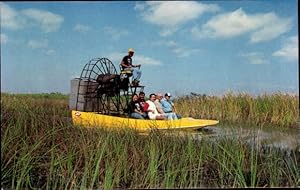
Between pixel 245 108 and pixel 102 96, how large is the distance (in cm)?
83

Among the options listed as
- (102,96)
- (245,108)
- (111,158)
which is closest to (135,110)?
(102,96)

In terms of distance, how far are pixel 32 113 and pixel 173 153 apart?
71 cm

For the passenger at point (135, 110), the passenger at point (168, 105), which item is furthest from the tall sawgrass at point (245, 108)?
the passenger at point (135, 110)

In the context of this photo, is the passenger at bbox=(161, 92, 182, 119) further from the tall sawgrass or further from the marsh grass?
the marsh grass

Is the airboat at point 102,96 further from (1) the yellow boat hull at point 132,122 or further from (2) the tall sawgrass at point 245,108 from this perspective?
(2) the tall sawgrass at point 245,108

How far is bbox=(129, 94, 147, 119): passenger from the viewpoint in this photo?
8.39 feet

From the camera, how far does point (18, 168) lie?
2.05 metres

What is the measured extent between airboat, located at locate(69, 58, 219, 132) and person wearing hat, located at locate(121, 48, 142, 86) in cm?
2

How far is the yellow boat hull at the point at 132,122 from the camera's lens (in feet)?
8.21

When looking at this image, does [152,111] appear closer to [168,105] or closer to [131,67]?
[168,105]

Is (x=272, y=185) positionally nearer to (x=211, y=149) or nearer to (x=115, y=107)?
(x=211, y=149)

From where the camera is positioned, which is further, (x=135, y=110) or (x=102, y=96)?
(x=135, y=110)

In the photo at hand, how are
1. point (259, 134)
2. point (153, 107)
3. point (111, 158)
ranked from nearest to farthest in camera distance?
point (111, 158) → point (153, 107) → point (259, 134)

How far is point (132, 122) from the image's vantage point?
2.69 metres
